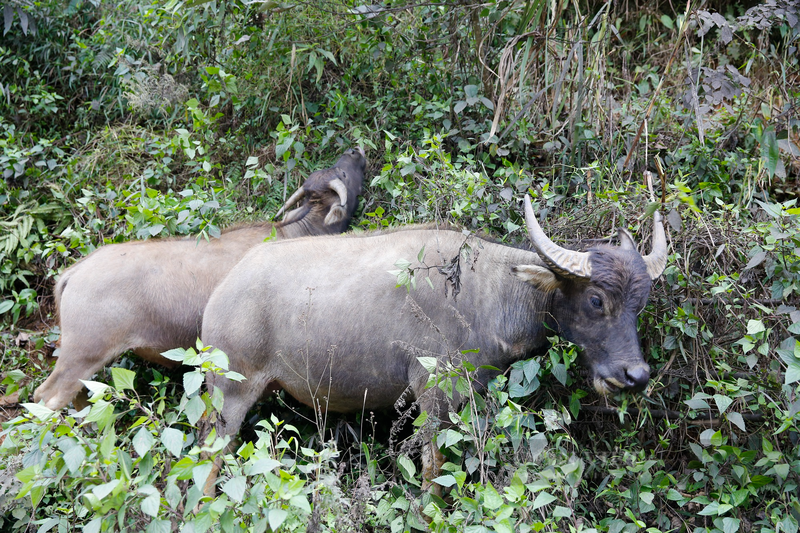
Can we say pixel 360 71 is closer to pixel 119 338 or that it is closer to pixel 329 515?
pixel 119 338

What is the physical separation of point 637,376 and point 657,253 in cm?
90

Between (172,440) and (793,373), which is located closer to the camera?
(172,440)

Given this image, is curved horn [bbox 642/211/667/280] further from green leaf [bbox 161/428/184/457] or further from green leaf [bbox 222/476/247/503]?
green leaf [bbox 161/428/184/457]

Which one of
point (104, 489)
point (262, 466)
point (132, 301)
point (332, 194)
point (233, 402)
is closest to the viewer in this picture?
point (104, 489)

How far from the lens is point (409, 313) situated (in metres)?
4.30

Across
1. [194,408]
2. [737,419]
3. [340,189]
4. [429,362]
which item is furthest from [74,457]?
[340,189]

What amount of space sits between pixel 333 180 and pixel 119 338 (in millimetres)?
2399

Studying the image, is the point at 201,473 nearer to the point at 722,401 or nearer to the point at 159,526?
the point at 159,526

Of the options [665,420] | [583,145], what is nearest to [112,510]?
[665,420]

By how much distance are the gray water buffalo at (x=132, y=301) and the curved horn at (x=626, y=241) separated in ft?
9.82

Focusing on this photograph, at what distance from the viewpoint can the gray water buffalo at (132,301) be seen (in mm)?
5047

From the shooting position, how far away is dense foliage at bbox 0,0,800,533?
129 inches

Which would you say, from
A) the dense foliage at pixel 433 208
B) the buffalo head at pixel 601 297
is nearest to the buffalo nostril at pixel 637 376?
the buffalo head at pixel 601 297

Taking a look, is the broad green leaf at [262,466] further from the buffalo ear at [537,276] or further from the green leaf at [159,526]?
the buffalo ear at [537,276]
